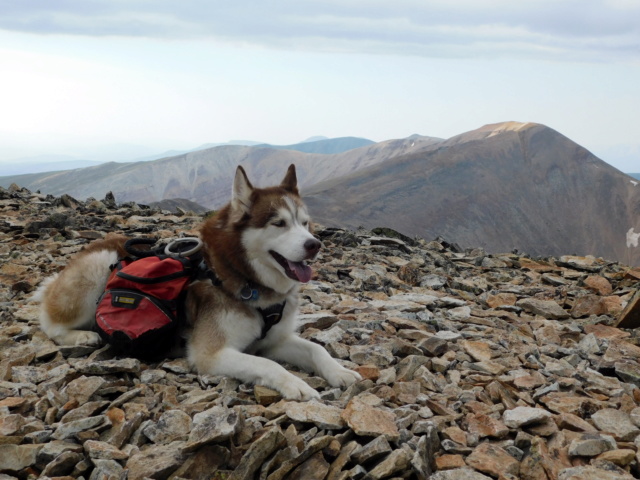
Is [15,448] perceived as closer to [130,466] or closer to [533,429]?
[130,466]

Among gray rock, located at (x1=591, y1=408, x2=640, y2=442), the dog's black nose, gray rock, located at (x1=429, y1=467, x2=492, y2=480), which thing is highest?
the dog's black nose

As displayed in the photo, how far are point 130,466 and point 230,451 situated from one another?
2.17 ft

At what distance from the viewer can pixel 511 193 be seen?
11369 cm

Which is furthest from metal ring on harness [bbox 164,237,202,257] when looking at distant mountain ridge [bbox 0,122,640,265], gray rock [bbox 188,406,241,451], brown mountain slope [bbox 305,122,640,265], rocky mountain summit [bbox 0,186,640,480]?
distant mountain ridge [bbox 0,122,640,265]

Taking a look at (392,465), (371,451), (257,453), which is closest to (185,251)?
(257,453)

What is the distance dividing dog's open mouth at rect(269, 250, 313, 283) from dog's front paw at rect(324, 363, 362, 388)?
92 cm

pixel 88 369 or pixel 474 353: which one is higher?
pixel 88 369

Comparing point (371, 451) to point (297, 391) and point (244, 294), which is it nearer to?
point (297, 391)

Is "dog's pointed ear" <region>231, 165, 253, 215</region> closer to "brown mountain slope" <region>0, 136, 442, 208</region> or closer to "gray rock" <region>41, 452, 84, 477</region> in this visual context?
"gray rock" <region>41, 452, 84, 477</region>

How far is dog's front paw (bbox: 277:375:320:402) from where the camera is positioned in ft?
15.8

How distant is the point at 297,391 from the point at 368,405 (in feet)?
2.09

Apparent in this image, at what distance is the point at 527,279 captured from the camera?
12.1 m

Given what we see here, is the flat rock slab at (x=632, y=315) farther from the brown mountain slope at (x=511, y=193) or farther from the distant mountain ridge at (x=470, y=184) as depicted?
the distant mountain ridge at (x=470, y=184)

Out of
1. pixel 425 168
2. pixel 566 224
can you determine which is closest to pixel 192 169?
pixel 425 168
